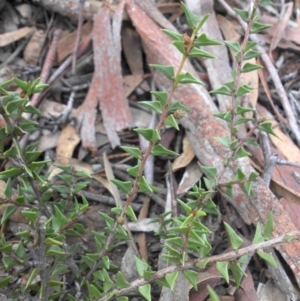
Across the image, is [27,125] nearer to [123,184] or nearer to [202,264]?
[123,184]

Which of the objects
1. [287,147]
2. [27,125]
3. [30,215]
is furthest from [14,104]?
[287,147]

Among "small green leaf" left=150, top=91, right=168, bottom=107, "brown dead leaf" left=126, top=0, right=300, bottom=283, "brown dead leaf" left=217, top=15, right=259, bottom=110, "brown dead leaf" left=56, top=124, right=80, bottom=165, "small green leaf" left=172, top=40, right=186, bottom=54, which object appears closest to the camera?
"small green leaf" left=172, top=40, right=186, bottom=54

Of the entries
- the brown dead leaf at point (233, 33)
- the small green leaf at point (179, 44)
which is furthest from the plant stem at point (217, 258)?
the brown dead leaf at point (233, 33)

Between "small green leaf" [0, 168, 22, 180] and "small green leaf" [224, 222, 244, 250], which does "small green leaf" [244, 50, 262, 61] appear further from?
"small green leaf" [0, 168, 22, 180]

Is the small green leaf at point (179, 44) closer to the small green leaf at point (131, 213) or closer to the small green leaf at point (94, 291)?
the small green leaf at point (131, 213)

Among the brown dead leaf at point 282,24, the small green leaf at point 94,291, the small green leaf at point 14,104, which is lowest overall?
the small green leaf at point 94,291

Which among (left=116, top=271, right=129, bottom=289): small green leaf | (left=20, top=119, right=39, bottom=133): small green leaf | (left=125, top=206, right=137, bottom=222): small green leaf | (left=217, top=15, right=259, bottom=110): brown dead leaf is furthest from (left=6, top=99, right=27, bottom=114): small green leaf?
(left=217, top=15, right=259, bottom=110): brown dead leaf
